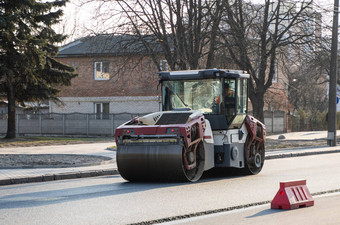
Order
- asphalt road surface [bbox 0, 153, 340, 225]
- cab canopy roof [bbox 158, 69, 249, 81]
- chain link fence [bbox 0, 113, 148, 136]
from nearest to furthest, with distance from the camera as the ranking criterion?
asphalt road surface [bbox 0, 153, 340, 225] < cab canopy roof [bbox 158, 69, 249, 81] < chain link fence [bbox 0, 113, 148, 136]

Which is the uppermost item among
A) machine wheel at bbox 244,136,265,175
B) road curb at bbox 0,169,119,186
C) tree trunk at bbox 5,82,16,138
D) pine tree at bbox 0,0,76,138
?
pine tree at bbox 0,0,76,138

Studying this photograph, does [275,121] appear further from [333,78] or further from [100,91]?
[333,78]

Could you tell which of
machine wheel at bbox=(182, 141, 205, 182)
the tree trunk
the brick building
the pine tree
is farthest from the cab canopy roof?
the brick building

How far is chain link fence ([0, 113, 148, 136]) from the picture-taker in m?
42.5

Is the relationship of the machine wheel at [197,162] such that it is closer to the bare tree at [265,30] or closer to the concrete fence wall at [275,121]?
the bare tree at [265,30]

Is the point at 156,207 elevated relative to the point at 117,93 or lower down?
lower down

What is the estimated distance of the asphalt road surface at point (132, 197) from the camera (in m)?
9.60

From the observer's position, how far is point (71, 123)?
43.0m

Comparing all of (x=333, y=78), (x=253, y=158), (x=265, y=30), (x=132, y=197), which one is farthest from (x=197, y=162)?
(x=265, y=30)

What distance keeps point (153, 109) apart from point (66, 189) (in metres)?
32.8

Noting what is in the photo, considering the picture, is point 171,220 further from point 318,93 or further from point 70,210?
point 318,93

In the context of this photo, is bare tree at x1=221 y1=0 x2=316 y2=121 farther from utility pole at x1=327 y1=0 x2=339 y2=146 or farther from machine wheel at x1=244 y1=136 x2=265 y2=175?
machine wheel at x1=244 y1=136 x2=265 y2=175

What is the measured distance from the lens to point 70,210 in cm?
1021

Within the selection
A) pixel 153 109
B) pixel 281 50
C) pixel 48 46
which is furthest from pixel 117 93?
pixel 281 50
